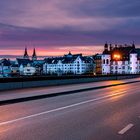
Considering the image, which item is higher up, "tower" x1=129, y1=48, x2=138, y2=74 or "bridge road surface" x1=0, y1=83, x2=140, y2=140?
"tower" x1=129, y1=48, x2=138, y2=74

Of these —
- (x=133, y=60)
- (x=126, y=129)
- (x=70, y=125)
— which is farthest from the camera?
(x=133, y=60)

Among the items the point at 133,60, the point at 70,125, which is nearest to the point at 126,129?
the point at 70,125

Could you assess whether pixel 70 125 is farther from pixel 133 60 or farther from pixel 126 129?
pixel 133 60

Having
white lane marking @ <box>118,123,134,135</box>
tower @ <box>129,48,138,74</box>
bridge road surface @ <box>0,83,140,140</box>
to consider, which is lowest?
white lane marking @ <box>118,123,134,135</box>

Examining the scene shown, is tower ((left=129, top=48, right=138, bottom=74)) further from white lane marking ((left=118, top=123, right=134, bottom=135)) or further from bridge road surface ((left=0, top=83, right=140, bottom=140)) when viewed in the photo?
white lane marking ((left=118, top=123, right=134, bottom=135))

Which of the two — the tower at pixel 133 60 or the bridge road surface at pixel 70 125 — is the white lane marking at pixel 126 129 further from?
the tower at pixel 133 60

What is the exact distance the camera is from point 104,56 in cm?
19912

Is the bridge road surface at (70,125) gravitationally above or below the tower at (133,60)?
below

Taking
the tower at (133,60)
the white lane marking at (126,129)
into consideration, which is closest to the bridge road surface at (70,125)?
the white lane marking at (126,129)

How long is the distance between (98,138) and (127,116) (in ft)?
15.5

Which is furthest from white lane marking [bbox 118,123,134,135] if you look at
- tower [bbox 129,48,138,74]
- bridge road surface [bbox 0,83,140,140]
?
tower [bbox 129,48,138,74]

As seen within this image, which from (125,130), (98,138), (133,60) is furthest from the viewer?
(133,60)

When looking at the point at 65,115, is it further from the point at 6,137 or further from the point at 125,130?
the point at 6,137

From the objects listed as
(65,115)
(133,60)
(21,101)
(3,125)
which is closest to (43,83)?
(21,101)
